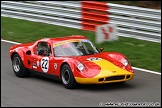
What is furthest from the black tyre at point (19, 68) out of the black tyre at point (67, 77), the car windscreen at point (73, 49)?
the black tyre at point (67, 77)

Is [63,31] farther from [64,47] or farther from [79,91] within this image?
[79,91]

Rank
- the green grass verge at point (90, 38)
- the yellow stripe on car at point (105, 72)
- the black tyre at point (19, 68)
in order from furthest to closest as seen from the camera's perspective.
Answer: the green grass verge at point (90, 38), the black tyre at point (19, 68), the yellow stripe on car at point (105, 72)

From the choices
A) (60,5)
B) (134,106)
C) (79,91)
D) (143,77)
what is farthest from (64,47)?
(60,5)

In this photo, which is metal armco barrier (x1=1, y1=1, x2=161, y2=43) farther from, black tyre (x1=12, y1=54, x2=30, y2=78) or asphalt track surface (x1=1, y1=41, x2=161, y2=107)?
black tyre (x1=12, y1=54, x2=30, y2=78)

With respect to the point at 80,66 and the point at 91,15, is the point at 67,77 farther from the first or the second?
the point at 91,15

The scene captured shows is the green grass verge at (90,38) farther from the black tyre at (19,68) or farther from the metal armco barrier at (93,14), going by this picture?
the black tyre at (19,68)

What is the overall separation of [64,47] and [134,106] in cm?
274

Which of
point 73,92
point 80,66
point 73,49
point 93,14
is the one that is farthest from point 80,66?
point 93,14

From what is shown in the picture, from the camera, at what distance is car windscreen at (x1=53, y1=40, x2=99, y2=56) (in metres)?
9.51

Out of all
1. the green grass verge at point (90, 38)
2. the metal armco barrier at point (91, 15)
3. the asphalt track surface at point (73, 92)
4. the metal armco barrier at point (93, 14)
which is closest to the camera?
the asphalt track surface at point (73, 92)

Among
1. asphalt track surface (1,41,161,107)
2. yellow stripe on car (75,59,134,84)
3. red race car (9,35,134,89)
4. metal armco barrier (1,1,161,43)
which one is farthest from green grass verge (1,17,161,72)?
yellow stripe on car (75,59,134,84)

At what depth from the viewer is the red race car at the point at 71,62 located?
8766 mm

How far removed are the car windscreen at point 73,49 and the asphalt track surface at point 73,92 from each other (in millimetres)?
731

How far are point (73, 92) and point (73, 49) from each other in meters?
1.24
